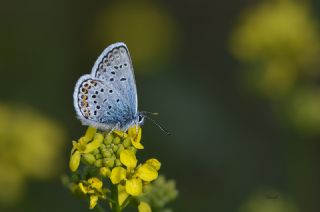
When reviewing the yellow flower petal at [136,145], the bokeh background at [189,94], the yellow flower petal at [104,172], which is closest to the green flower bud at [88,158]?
the yellow flower petal at [104,172]

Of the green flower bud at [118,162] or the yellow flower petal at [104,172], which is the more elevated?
the green flower bud at [118,162]

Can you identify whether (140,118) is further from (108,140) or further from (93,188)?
(93,188)

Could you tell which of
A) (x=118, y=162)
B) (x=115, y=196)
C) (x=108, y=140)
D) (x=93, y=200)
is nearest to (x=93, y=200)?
(x=93, y=200)

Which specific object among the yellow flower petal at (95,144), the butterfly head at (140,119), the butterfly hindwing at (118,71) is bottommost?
the yellow flower petal at (95,144)

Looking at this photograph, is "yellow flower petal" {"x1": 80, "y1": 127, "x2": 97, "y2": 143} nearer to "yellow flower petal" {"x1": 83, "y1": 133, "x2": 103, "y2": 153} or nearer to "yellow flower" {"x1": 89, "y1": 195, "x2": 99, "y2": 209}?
"yellow flower petal" {"x1": 83, "y1": 133, "x2": 103, "y2": 153}

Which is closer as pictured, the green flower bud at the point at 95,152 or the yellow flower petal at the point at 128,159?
the yellow flower petal at the point at 128,159

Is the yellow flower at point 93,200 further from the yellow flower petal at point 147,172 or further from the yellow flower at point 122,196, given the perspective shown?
the yellow flower petal at point 147,172

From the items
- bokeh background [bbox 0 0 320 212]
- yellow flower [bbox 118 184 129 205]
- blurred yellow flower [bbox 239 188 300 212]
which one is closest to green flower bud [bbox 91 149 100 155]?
yellow flower [bbox 118 184 129 205]
